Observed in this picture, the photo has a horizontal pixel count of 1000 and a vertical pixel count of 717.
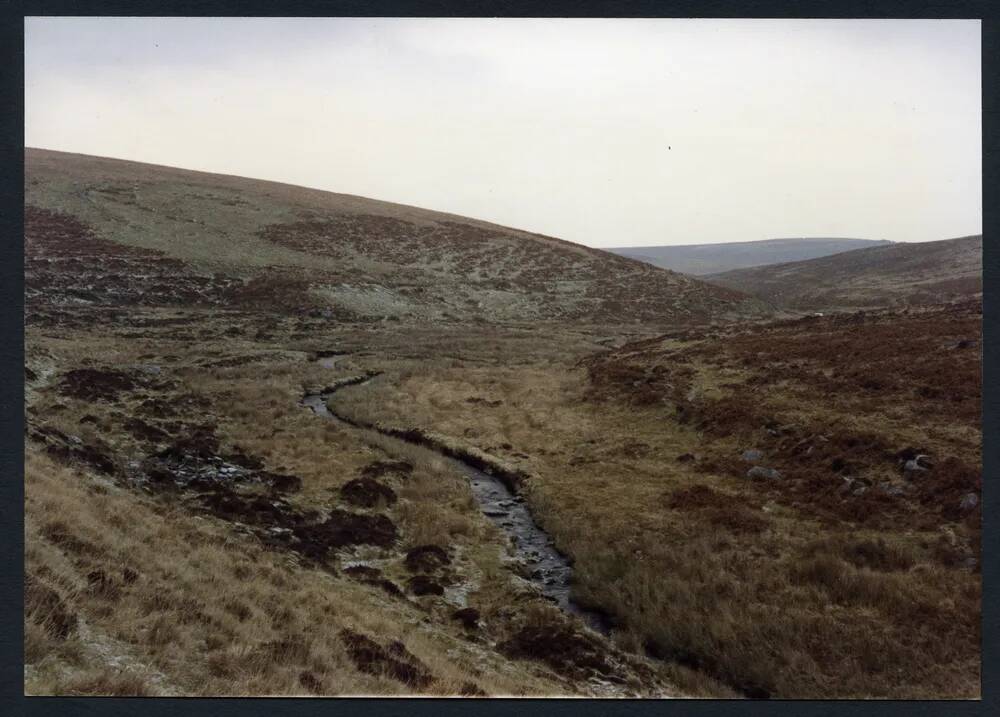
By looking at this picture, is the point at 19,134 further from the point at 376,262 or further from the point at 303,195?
the point at 303,195

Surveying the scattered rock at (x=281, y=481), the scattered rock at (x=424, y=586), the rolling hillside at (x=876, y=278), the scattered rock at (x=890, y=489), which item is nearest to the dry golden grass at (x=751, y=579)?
the scattered rock at (x=890, y=489)

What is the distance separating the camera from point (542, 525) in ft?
49.8

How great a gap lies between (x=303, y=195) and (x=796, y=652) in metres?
104

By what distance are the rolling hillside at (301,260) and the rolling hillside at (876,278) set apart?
1892cm

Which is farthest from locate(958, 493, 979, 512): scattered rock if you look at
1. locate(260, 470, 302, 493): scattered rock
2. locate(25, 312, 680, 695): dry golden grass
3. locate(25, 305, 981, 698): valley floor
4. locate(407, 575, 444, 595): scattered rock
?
locate(260, 470, 302, 493): scattered rock

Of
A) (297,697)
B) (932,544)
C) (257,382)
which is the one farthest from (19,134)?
(257,382)

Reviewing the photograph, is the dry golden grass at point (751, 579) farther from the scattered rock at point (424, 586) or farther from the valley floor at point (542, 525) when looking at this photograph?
the scattered rock at point (424, 586)

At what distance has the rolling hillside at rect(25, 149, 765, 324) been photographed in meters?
55.8

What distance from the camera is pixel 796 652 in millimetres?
8977

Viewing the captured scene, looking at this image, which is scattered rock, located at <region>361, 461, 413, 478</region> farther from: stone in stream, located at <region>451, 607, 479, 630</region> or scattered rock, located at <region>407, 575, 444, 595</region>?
stone in stream, located at <region>451, 607, 479, 630</region>

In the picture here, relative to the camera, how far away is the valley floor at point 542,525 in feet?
27.5

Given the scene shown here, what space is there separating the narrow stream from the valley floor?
1.06 ft

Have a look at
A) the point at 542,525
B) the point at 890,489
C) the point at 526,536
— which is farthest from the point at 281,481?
the point at 890,489

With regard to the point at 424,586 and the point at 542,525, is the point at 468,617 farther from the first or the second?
the point at 542,525
